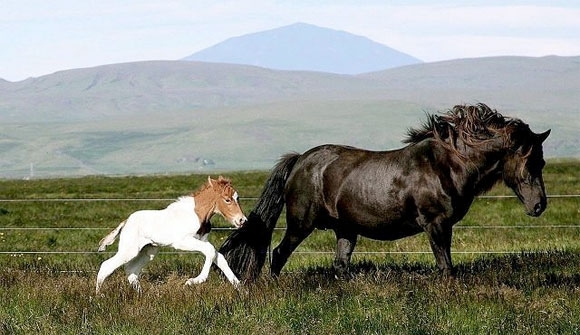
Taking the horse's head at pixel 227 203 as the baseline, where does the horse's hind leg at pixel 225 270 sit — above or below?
below

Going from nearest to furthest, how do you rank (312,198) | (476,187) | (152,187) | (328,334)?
(328,334), (476,187), (312,198), (152,187)

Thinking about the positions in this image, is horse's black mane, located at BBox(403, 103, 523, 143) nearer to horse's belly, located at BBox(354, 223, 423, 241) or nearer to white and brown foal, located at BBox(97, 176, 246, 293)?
horse's belly, located at BBox(354, 223, 423, 241)

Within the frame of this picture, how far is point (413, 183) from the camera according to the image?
12.2m

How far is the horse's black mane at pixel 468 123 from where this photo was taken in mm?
12312

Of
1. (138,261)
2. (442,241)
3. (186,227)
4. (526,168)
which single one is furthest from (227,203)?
(526,168)

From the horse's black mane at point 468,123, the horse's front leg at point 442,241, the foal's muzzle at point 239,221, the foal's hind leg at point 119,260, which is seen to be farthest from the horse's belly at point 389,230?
the foal's hind leg at point 119,260

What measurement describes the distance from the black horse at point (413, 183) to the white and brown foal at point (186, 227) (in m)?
1.27

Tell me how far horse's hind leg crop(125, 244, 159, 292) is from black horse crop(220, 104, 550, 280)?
1.33m

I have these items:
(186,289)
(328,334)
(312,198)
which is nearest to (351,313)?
(328,334)

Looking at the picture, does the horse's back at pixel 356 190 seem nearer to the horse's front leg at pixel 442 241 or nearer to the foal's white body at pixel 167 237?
the horse's front leg at pixel 442 241

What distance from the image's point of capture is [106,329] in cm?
959

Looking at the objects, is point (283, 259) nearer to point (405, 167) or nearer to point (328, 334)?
point (405, 167)

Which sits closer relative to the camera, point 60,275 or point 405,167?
point 405,167

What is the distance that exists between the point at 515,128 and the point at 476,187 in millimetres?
778
